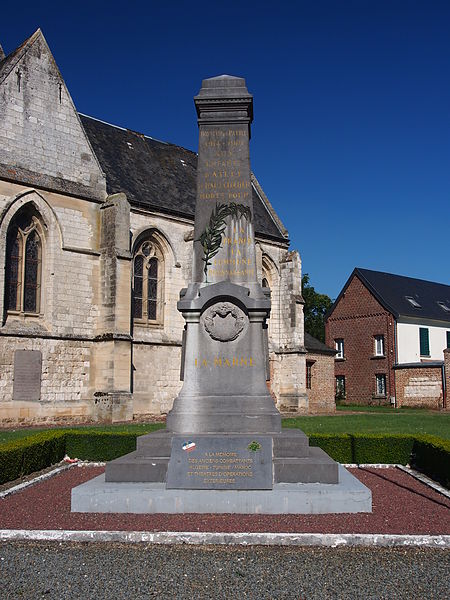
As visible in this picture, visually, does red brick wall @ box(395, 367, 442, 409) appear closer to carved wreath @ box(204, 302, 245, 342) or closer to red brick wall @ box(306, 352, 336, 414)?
red brick wall @ box(306, 352, 336, 414)

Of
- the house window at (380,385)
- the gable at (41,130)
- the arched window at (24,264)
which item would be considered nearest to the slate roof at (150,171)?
the gable at (41,130)

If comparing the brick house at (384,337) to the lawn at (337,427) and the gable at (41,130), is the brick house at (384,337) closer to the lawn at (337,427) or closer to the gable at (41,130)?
the lawn at (337,427)

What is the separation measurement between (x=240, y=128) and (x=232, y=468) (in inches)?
221

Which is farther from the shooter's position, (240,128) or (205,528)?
(240,128)

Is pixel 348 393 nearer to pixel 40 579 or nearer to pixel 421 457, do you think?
pixel 421 457

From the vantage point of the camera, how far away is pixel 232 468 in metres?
8.24

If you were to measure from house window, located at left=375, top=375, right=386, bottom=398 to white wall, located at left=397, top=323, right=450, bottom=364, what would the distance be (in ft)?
5.20

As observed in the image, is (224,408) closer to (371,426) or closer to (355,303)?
(371,426)

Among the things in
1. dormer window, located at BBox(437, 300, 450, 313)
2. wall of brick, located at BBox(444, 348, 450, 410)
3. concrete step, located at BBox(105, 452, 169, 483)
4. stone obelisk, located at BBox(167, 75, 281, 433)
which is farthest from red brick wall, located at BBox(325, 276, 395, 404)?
concrete step, located at BBox(105, 452, 169, 483)

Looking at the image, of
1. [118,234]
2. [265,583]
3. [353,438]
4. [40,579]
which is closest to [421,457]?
[353,438]

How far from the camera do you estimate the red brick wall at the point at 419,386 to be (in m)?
35.6

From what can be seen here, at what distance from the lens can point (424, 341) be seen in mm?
42500

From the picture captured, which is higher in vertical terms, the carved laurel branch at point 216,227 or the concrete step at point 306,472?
the carved laurel branch at point 216,227

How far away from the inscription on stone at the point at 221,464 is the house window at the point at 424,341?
36004 millimetres
